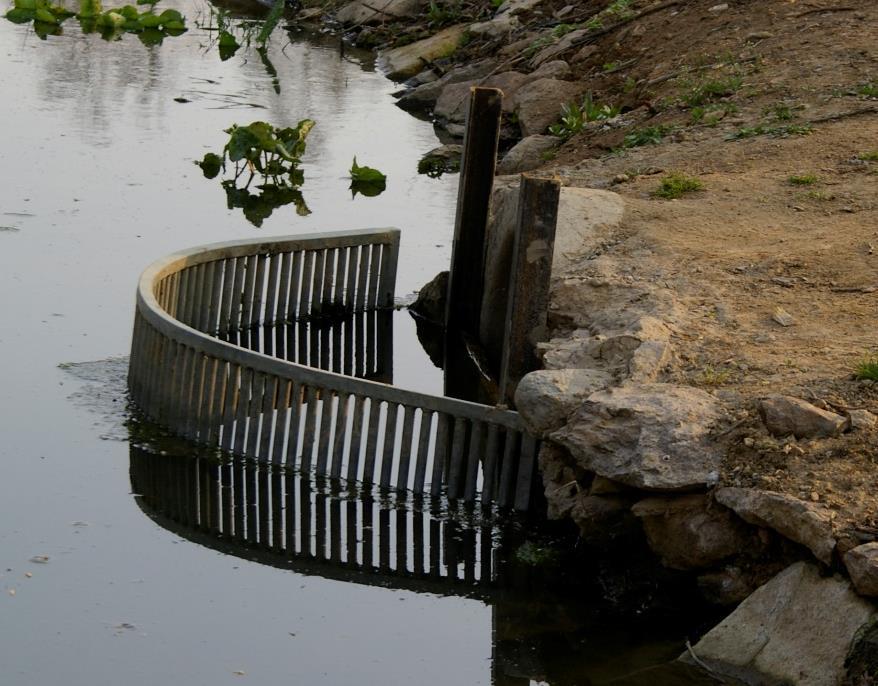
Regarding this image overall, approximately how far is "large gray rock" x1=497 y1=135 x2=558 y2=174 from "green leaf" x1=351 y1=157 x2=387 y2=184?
1.23 meters

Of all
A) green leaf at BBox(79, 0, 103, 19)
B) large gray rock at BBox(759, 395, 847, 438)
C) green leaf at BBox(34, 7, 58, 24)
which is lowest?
large gray rock at BBox(759, 395, 847, 438)

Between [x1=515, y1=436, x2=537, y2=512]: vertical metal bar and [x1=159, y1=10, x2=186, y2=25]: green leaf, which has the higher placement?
[x1=159, y1=10, x2=186, y2=25]: green leaf

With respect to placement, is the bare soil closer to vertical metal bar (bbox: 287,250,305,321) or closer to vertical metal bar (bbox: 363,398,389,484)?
vertical metal bar (bbox: 363,398,389,484)

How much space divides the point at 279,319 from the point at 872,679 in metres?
5.83

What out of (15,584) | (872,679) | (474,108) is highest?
(474,108)

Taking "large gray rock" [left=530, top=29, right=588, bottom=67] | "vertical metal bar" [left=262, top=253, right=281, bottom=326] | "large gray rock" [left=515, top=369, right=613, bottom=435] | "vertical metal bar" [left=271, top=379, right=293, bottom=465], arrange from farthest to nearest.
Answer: "large gray rock" [left=530, top=29, right=588, bottom=67], "vertical metal bar" [left=262, top=253, right=281, bottom=326], "vertical metal bar" [left=271, top=379, right=293, bottom=465], "large gray rock" [left=515, top=369, right=613, bottom=435]

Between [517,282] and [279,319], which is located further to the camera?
[279,319]

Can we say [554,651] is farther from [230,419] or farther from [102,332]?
[102,332]

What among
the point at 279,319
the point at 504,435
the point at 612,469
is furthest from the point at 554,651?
the point at 279,319

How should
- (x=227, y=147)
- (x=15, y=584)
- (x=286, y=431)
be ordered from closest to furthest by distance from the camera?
(x=15, y=584) → (x=286, y=431) → (x=227, y=147)

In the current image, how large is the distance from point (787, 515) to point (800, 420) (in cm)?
62

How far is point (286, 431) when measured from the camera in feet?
27.4

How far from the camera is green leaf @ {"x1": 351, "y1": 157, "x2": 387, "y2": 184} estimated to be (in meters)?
14.7

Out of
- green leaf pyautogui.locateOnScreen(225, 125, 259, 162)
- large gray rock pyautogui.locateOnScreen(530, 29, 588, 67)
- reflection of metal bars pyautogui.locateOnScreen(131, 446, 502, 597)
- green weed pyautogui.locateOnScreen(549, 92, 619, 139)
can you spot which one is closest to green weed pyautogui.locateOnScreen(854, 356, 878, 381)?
reflection of metal bars pyautogui.locateOnScreen(131, 446, 502, 597)
